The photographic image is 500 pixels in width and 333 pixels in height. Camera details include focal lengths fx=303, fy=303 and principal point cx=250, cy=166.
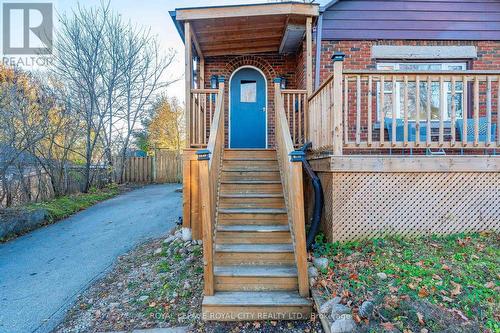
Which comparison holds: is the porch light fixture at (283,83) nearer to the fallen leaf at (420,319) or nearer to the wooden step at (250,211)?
the wooden step at (250,211)

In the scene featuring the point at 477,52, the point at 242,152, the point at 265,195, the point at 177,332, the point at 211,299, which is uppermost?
the point at 477,52

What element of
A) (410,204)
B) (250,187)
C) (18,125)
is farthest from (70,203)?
(410,204)

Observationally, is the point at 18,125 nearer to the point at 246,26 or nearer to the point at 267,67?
the point at 246,26

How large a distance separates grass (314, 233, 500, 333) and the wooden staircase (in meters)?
0.43

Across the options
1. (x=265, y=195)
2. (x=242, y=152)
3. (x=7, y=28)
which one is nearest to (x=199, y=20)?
(x=242, y=152)

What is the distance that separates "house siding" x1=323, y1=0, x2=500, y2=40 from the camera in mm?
6406

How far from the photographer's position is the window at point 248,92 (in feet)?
25.1

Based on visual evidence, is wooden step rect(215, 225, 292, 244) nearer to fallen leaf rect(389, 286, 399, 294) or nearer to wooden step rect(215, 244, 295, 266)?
wooden step rect(215, 244, 295, 266)

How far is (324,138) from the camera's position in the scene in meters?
4.41

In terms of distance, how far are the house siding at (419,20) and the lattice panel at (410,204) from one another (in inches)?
147

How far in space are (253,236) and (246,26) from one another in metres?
4.32

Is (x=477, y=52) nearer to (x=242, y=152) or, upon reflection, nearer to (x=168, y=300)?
(x=242, y=152)

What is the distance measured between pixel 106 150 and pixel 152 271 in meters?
10.0

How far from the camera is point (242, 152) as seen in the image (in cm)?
564
